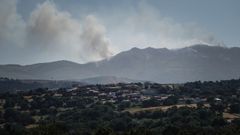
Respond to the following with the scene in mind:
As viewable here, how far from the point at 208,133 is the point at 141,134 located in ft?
80.7

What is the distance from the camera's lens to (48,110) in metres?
182

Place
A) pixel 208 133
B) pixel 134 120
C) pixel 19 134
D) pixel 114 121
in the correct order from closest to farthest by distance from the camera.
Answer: pixel 208 133, pixel 19 134, pixel 114 121, pixel 134 120

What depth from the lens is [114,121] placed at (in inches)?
5266

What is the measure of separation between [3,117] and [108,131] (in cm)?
9909

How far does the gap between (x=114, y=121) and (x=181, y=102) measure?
6884cm

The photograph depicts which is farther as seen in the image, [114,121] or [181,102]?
[181,102]

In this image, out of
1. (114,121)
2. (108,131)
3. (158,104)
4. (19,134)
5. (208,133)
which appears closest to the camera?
(108,131)

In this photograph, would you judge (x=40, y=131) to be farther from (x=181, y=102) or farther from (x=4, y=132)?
(x=181, y=102)

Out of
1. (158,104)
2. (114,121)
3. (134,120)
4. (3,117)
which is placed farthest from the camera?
(158,104)

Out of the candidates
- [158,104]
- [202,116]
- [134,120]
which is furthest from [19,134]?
[158,104]

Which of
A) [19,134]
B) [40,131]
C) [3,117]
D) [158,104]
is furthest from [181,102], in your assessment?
[40,131]

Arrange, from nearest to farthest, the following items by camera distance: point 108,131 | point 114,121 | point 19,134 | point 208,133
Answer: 1. point 108,131
2. point 208,133
3. point 19,134
4. point 114,121

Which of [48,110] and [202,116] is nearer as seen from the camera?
[202,116]

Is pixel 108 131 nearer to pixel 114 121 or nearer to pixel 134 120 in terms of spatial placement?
pixel 114 121
